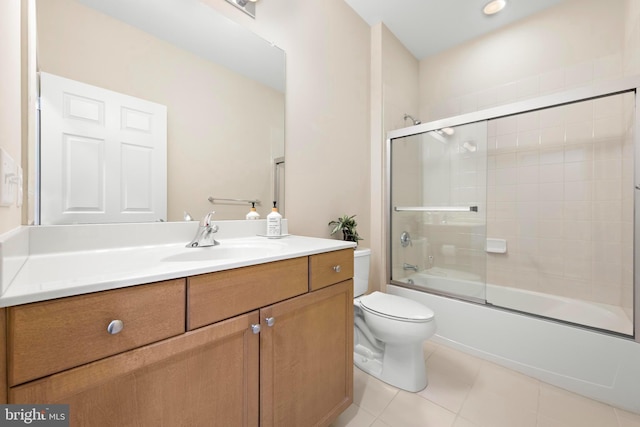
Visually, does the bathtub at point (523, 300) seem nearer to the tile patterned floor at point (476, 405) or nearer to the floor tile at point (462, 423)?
the tile patterned floor at point (476, 405)

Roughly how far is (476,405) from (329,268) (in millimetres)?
1079

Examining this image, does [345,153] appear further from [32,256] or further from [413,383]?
[32,256]

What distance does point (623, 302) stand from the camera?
5.57 ft

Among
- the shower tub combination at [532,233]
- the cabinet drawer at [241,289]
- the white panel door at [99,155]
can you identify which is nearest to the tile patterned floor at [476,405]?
the shower tub combination at [532,233]

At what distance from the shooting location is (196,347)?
65 cm

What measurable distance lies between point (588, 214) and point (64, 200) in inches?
118

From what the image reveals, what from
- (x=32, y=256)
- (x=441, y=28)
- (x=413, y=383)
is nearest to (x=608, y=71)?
(x=441, y=28)

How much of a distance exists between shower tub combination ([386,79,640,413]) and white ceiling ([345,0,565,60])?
0.81 m

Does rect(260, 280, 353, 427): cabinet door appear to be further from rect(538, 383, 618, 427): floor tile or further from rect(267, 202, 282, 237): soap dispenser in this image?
rect(538, 383, 618, 427): floor tile

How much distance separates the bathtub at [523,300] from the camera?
1580 mm

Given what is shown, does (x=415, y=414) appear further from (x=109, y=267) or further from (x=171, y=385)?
(x=109, y=267)

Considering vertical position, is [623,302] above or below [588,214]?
below

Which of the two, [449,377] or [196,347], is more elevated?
[196,347]

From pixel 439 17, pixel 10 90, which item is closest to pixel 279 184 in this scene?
pixel 10 90
